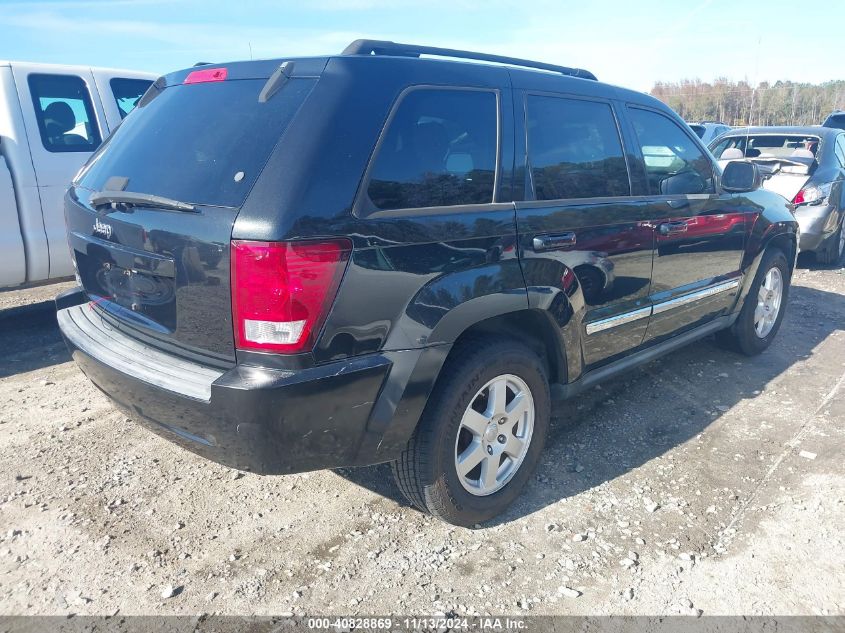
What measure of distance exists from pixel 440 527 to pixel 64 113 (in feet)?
15.2

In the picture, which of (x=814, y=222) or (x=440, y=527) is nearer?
(x=440, y=527)

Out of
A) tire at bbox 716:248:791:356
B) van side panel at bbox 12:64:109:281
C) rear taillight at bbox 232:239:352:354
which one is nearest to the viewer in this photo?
rear taillight at bbox 232:239:352:354

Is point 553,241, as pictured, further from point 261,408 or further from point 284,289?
point 261,408

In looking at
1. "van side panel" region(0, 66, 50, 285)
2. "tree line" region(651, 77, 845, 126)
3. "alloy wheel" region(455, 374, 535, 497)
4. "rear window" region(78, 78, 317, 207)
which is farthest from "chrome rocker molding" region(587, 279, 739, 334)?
"tree line" region(651, 77, 845, 126)

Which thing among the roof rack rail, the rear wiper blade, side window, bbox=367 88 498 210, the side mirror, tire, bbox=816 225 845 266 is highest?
the roof rack rail

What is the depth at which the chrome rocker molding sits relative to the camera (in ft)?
10.6

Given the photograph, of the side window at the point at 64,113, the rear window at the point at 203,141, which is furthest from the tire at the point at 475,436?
the side window at the point at 64,113

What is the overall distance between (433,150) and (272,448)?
1278 millimetres

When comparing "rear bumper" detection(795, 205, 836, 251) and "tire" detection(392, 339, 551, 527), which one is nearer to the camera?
"tire" detection(392, 339, 551, 527)

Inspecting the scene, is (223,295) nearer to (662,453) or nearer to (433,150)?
(433,150)

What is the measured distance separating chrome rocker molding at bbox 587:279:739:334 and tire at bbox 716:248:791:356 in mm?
390

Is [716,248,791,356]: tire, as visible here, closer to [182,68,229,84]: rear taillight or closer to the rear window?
the rear window

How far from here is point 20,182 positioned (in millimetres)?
4785

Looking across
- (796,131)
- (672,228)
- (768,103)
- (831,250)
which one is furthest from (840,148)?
(768,103)
